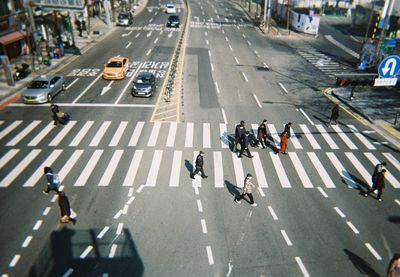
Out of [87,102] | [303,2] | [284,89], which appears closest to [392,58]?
[284,89]

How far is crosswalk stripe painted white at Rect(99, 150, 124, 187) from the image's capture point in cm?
1736

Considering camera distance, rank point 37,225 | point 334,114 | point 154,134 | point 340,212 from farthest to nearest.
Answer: point 334,114 < point 154,134 < point 340,212 < point 37,225

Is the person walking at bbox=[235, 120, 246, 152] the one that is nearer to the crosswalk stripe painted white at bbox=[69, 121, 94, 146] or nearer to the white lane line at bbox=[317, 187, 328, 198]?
the white lane line at bbox=[317, 187, 328, 198]

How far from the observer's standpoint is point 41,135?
22328mm

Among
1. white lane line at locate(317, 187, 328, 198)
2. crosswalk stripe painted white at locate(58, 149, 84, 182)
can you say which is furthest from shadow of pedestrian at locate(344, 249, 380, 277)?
crosswalk stripe painted white at locate(58, 149, 84, 182)

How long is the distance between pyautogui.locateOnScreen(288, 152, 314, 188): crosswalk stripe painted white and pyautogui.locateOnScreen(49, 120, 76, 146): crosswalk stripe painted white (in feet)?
49.5

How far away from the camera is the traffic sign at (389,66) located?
1887 centimetres

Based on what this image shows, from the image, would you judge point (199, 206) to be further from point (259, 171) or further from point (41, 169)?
point (41, 169)

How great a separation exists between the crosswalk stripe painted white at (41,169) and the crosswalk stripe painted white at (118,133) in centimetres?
323

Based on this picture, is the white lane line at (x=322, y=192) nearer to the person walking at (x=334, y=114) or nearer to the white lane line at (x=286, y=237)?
the white lane line at (x=286, y=237)

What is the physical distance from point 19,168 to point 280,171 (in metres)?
14.9

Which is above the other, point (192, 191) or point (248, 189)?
point (248, 189)

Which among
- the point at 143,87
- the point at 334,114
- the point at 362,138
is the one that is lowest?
the point at 362,138

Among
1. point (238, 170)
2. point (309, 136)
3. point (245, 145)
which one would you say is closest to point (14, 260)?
point (238, 170)
